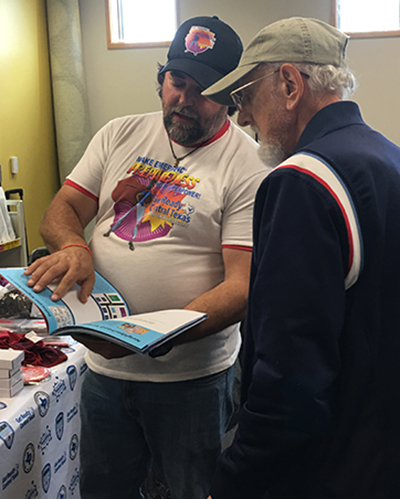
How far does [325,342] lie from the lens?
696 millimetres

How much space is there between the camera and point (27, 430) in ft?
4.16

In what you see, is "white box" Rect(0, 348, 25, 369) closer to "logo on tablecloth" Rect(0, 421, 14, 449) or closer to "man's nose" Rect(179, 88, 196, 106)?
"logo on tablecloth" Rect(0, 421, 14, 449)

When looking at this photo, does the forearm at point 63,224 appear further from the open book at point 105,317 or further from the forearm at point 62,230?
the open book at point 105,317

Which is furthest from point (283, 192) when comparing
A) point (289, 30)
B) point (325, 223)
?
point (289, 30)

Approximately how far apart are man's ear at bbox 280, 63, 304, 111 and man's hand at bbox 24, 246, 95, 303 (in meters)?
0.64

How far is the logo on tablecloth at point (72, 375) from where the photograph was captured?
1.55 meters

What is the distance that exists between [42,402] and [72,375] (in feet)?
0.72

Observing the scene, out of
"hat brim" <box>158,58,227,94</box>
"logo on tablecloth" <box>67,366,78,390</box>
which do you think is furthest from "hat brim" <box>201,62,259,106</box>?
"logo on tablecloth" <box>67,366,78,390</box>

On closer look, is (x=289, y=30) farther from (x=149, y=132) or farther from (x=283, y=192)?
(x=149, y=132)

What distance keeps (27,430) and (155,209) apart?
67 centimetres

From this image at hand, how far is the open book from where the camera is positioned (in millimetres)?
883

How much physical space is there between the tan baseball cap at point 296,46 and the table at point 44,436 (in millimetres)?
982

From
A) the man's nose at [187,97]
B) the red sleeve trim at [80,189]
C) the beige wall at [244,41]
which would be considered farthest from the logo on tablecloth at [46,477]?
the beige wall at [244,41]

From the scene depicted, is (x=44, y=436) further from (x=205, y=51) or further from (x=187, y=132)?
(x=205, y=51)
